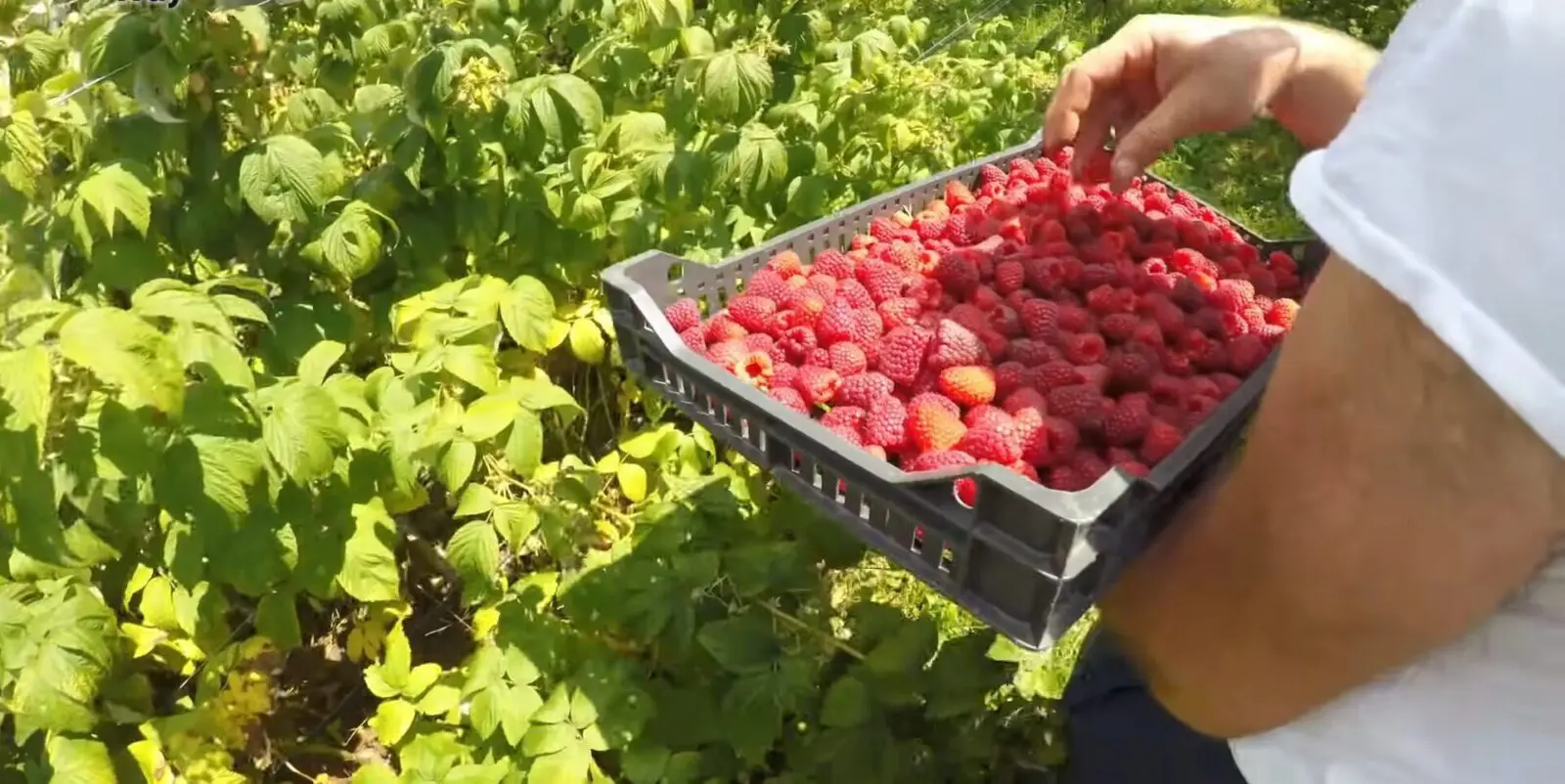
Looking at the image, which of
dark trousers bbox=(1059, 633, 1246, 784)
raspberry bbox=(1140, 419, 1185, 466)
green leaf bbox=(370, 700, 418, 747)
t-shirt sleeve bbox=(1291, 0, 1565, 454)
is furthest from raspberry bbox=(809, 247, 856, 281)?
A: t-shirt sleeve bbox=(1291, 0, 1565, 454)

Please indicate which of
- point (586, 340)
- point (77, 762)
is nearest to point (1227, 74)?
point (586, 340)

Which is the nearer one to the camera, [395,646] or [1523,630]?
[1523,630]

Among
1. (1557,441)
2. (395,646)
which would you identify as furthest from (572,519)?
(1557,441)

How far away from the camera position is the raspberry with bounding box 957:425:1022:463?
3.96ft

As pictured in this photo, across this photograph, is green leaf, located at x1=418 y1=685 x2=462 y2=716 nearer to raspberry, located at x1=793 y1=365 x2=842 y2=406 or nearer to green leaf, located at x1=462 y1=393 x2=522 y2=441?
green leaf, located at x1=462 y1=393 x2=522 y2=441

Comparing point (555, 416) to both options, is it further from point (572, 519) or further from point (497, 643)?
point (497, 643)

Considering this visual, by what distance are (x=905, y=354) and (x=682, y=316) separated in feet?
1.03

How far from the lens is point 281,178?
1.63 metres

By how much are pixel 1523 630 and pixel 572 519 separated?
1.27 meters

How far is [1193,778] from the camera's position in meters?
1.45

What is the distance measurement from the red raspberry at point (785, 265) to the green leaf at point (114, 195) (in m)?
0.91

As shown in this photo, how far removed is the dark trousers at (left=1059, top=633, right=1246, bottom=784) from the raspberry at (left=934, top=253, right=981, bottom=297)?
57 cm

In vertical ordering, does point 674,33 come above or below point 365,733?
above

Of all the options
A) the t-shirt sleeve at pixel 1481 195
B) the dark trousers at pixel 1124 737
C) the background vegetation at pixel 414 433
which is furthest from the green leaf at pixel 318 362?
the t-shirt sleeve at pixel 1481 195
